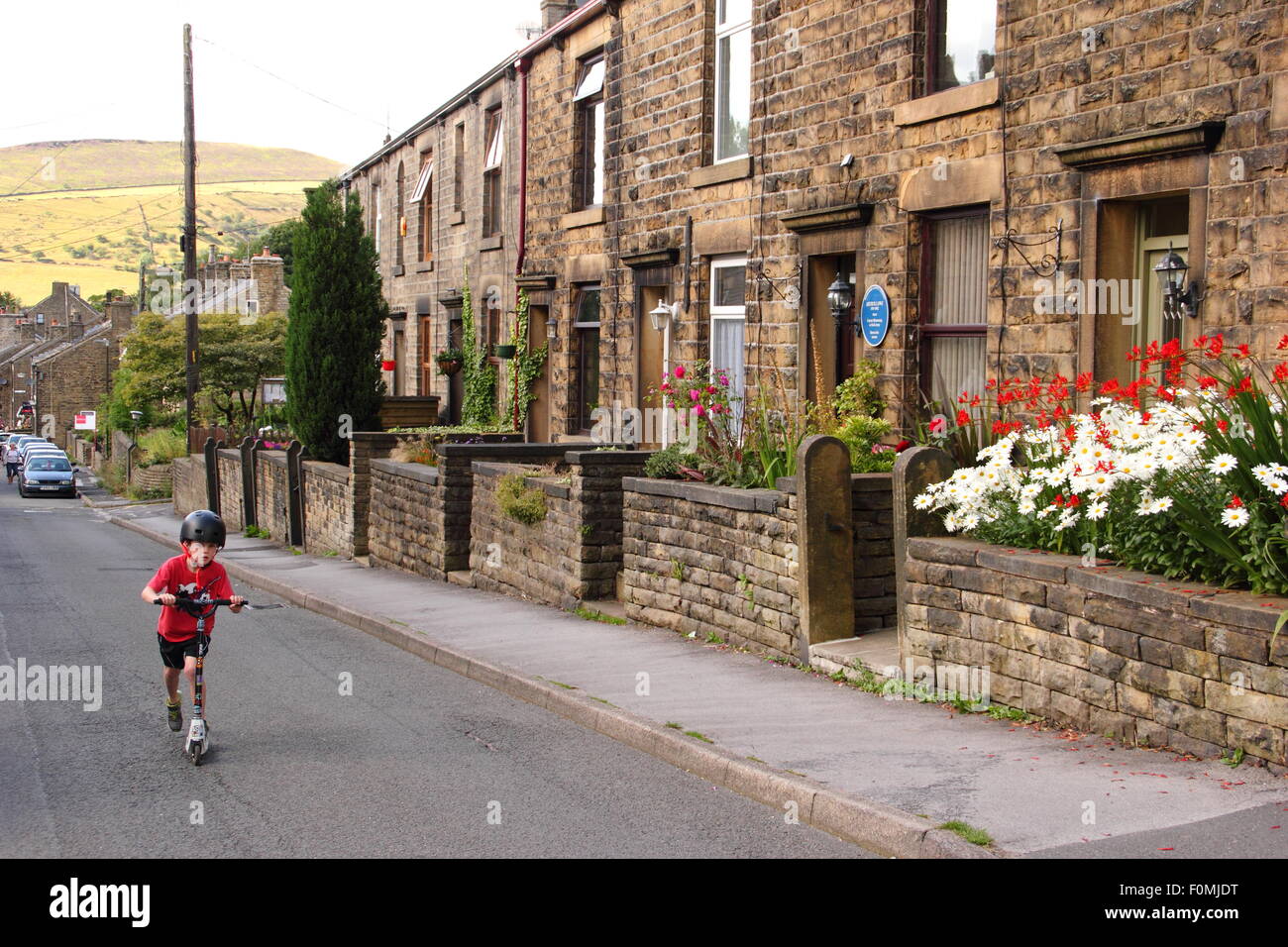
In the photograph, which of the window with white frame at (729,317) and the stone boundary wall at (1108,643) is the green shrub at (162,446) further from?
the stone boundary wall at (1108,643)

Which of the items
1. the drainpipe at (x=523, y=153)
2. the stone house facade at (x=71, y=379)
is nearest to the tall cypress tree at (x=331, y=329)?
the drainpipe at (x=523, y=153)

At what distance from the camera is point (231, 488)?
32281mm

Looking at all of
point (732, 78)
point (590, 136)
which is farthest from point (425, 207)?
point (732, 78)

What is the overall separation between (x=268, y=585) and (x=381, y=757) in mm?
10714

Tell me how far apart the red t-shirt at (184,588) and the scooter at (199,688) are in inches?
2.1

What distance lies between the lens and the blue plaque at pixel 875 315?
12.3m

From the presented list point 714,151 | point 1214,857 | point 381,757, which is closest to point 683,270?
point 714,151

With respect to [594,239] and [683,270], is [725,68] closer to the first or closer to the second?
[683,270]

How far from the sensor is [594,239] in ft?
63.3

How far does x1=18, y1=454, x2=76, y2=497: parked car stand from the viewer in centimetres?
5725

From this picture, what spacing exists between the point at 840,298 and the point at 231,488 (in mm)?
22989

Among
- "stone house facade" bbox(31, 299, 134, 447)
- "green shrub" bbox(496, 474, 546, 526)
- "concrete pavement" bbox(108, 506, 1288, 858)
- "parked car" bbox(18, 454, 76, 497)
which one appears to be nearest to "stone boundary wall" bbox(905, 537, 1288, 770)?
"concrete pavement" bbox(108, 506, 1288, 858)

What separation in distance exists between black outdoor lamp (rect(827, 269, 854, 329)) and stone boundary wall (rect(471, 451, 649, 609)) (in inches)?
93.2

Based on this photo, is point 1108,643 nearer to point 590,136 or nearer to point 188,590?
point 188,590
